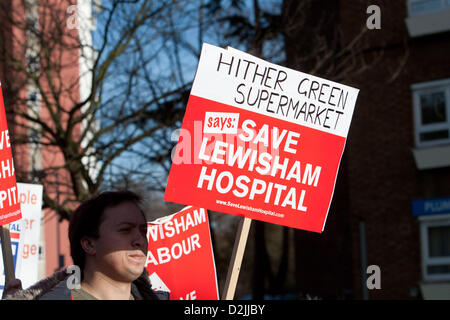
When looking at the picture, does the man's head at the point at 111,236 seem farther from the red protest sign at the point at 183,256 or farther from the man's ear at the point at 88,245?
the red protest sign at the point at 183,256

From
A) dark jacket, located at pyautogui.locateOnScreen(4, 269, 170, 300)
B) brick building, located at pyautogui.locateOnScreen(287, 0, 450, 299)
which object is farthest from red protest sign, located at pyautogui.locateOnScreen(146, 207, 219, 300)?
brick building, located at pyautogui.locateOnScreen(287, 0, 450, 299)

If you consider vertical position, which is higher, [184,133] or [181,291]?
[184,133]

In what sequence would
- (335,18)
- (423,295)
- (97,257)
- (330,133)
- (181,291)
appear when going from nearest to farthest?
(97,257) → (330,133) → (181,291) → (423,295) → (335,18)

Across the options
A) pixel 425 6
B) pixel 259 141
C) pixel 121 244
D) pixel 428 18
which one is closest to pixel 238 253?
pixel 259 141

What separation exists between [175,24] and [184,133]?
10002 mm

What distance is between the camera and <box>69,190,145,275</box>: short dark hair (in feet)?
10.0

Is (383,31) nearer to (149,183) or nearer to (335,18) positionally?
(335,18)

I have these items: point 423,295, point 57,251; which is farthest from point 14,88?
point 423,295

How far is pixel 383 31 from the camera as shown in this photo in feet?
59.8

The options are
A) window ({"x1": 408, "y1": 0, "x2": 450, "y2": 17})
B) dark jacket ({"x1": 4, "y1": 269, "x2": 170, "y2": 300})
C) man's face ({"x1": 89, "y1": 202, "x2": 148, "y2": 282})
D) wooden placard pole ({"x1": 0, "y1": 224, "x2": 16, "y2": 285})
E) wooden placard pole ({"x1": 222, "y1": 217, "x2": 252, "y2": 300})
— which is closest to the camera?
dark jacket ({"x1": 4, "y1": 269, "x2": 170, "y2": 300})

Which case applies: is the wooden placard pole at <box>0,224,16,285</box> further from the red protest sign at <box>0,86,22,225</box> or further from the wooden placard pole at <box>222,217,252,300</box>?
the wooden placard pole at <box>222,217,252,300</box>

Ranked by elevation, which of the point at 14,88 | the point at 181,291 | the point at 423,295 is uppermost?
the point at 14,88

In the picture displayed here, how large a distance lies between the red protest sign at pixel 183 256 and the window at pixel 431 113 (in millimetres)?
12655

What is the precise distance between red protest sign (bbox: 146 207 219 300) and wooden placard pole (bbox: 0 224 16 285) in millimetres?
2104
